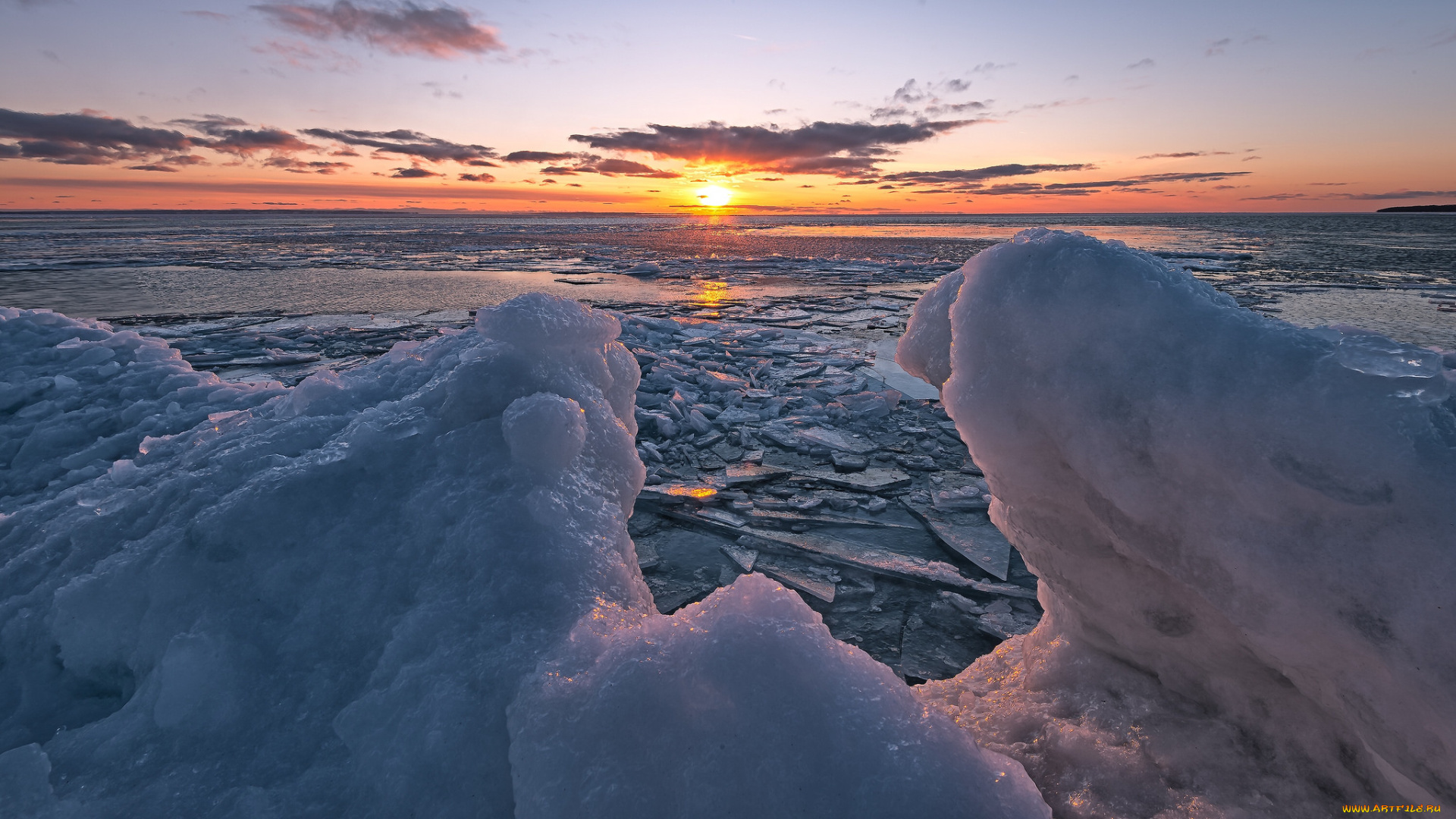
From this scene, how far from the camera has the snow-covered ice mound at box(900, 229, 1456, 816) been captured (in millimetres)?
1125

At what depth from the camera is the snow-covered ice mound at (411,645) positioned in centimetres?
121

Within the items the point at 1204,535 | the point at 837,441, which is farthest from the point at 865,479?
the point at 1204,535

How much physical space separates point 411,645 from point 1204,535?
184cm

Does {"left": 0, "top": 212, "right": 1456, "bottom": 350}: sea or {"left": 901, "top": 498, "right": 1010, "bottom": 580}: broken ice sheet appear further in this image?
{"left": 0, "top": 212, "right": 1456, "bottom": 350}: sea

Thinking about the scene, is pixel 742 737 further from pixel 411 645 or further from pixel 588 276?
pixel 588 276

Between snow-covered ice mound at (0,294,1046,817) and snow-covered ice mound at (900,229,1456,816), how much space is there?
65 cm

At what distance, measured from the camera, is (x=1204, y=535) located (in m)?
1.37

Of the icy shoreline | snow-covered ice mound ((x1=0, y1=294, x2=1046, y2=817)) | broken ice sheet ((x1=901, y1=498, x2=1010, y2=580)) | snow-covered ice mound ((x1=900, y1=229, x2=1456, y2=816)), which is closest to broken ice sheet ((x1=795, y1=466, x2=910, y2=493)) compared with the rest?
broken ice sheet ((x1=901, y1=498, x2=1010, y2=580))

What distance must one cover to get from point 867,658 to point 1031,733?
0.73m

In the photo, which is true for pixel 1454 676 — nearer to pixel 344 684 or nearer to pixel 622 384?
pixel 344 684

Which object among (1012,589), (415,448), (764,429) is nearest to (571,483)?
(415,448)

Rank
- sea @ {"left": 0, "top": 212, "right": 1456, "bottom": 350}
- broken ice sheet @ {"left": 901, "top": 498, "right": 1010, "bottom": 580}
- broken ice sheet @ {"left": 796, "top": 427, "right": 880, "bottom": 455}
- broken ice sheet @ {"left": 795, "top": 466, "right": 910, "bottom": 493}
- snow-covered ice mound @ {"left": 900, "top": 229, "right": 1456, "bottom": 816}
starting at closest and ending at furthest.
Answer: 1. snow-covered ice mound @ {"left": 900, "top": 229, "right": 1456, "bottom": 816}
2. broken ice sheet @ {"left": 901, "top": 498, "right": 1010, "bottom": 580}
3. broken ice sheet @ {"left": 795, "top": 466, "right": 910, "bottom": 493}
4. broken ice sheet @ {"left": 796, "top": 427, "right": 880, "bottom": 455}
5. sea @ {"left": 0, "top": 212, "right": 1456, "bottom": 350}

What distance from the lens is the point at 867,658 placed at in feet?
4.54

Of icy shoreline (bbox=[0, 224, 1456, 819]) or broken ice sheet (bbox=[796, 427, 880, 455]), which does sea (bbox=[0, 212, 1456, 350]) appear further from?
icy shoreline (bbox=[0, 224, 1456, 819])
